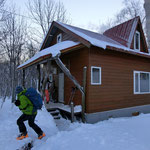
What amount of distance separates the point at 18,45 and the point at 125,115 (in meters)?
10.9

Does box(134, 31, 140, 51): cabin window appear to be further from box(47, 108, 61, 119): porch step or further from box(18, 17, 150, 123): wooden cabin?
box(47, 108, 61, 119): porch step

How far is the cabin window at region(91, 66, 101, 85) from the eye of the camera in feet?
21.4

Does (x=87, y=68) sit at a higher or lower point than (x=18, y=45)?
lower

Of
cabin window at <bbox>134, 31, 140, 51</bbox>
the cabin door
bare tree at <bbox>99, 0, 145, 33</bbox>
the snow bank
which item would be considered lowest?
the snow bank

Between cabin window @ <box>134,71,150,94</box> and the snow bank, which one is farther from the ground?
cabin window @ <box>134,71,150,94</box>

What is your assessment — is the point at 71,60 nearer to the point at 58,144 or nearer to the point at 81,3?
the point at 58,144

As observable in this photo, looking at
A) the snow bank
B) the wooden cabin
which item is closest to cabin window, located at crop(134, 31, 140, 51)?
the wooden cabin

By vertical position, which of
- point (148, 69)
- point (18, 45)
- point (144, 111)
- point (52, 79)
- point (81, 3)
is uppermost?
point (81, 3)

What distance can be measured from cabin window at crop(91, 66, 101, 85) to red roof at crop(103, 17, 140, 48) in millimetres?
3896

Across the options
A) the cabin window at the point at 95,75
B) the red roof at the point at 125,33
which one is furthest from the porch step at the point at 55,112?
the red roof at the point at 125,33

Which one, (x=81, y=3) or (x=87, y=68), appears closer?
(x=87, y=68)

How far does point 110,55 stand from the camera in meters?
7.28

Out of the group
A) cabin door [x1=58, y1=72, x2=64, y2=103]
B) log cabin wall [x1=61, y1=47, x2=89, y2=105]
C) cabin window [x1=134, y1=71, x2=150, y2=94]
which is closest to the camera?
log cabin wall [x1=61, y1=47, x2=89, y2=105]

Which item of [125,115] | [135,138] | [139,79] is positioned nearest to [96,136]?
[135,138]
